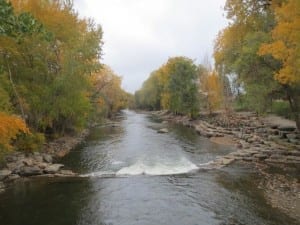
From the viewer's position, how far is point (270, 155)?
21.2 metres

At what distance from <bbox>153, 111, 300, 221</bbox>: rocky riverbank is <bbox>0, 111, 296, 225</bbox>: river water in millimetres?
670

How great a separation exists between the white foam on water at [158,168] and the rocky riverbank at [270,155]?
1659 millimetres

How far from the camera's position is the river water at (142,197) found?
36.6 feet

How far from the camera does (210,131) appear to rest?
119ft

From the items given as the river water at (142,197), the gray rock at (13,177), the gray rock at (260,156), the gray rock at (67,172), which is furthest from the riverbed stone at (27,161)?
the gray rock at (260,156)

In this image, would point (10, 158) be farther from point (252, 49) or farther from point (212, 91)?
point (212, 91)

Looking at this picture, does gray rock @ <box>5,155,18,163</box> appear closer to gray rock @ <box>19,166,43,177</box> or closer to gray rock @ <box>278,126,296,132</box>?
gray rock @ <box>19,166,43,177</box>

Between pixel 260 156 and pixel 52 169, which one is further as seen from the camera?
pixel 260 156

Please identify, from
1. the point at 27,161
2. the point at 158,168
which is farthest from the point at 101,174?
the point at 27,161

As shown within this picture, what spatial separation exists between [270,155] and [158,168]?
7746 millimetres

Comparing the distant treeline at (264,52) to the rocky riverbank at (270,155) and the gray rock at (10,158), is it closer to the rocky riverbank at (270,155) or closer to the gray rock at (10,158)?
the rocky riverbank at (270,155)

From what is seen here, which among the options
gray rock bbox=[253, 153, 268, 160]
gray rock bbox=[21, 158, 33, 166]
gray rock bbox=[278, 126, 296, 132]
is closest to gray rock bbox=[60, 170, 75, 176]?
gray rock bbox=[21, 158, 33, 166]

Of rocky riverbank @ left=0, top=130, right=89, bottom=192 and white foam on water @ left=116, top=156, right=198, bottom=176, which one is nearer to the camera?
rocky riverbank @ left=0, top=130, right=89, bottom=192

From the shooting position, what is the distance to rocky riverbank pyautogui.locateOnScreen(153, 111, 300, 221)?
44.5ft
